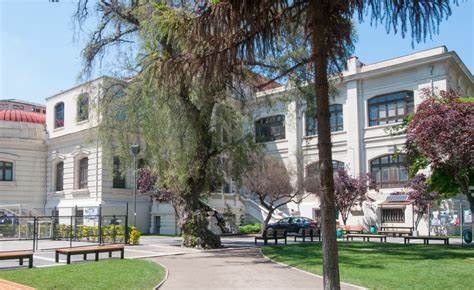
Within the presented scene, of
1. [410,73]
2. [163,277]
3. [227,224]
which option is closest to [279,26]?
[163,277]

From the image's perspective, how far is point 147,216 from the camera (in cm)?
4056

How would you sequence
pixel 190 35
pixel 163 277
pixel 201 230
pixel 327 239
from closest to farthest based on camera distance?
1. pixel 327 239
2. pixel 190 35
3. pixel 163 277
4. pixel 201 230

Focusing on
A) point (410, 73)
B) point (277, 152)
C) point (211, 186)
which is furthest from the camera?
point (277, 152)

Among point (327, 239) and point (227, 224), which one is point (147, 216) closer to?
point (227, 224)

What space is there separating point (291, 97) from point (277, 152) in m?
27.3

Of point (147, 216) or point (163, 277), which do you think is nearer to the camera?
point (163, 277)

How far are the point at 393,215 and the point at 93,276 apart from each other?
3376 cm

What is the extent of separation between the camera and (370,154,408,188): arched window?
42.7 m

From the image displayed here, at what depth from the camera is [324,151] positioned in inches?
308

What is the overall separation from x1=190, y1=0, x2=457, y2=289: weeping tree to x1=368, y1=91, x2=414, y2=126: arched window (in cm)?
3610

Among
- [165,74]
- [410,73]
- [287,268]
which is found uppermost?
[410,73]

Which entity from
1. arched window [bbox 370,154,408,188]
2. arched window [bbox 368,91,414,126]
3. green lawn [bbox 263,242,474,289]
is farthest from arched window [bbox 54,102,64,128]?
green lawn [bbox 263,242,474,289]

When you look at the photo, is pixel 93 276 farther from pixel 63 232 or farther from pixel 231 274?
pixel 63 232

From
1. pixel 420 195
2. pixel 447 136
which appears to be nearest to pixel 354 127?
pixel 420 195
